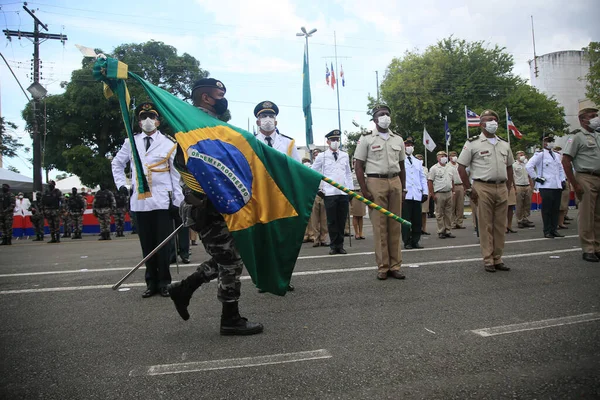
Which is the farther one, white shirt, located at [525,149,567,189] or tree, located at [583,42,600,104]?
tree, located at [583,42,600,104]

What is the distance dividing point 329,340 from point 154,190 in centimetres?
314

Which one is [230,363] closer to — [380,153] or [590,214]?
[380,153]

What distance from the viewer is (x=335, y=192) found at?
8766 millimetres

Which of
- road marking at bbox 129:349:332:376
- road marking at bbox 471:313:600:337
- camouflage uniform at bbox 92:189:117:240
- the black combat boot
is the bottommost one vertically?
road marking at bbox 129:349:332:376

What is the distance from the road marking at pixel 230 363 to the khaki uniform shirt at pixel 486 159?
430 centimetres

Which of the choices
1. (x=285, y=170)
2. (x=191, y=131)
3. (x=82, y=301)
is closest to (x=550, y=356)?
(x=285, y=170)

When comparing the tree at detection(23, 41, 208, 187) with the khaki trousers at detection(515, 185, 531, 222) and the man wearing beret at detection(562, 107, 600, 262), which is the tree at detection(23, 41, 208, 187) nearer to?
the khaki trousers at detection(515, 185, 531, 222)

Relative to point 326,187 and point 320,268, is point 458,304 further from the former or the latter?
point 326,187

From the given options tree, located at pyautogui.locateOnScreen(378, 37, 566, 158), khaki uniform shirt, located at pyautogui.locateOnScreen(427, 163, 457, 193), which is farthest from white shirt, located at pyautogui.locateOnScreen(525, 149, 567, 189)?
tree, located at pyautogui.locateOnScreen(378, 37, 566, 158)

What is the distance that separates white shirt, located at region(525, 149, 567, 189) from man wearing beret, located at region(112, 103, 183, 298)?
844 centimetres

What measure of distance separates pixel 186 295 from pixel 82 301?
1.99 m

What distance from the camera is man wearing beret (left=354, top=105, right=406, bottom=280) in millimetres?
5719

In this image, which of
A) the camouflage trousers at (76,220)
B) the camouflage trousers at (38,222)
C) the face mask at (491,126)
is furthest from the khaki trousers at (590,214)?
the camouflage trousers at (38,222)

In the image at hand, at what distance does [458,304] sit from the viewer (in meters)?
4.26
